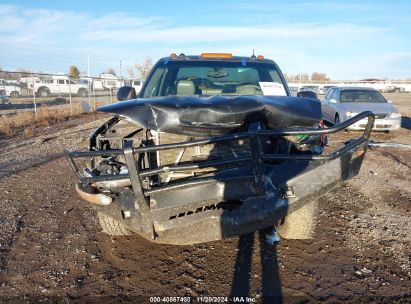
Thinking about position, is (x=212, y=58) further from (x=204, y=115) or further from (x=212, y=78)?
(x=204, y=115)

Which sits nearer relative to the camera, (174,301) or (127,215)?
(174,301)

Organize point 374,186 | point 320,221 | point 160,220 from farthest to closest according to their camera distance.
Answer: point 374,186
point 320,221
point 160,220

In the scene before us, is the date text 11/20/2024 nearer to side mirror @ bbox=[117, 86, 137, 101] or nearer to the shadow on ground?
the shadow on ground

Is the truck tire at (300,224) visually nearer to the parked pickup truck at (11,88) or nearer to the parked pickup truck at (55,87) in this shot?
the parked pickup truck at (11,88)

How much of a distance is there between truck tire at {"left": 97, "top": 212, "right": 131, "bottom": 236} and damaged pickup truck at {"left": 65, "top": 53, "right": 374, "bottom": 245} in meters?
0.59

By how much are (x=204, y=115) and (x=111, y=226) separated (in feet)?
5.53

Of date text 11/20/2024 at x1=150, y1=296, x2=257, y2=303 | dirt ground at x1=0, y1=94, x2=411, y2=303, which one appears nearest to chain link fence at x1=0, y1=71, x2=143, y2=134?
dirt ground at x1=0, y1=94, x2=411, y2=303

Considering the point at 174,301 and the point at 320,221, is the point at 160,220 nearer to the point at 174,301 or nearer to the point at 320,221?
the point at 174,301

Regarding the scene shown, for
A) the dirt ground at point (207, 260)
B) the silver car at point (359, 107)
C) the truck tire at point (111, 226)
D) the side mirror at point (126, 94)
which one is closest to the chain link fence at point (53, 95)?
the silver car at point (359, 107)

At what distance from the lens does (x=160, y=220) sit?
3.08 m

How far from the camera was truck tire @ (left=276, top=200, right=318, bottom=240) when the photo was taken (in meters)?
3.72

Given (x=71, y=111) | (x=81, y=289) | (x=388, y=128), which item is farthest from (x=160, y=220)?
(x=71, y=111)

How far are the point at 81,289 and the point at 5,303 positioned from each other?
1.81 feet

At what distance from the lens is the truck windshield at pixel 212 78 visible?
15.8 ft
